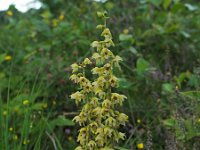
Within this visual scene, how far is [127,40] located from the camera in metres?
3.66

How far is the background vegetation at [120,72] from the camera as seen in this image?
2889mm

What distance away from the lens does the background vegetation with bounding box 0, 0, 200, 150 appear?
2.89 metres

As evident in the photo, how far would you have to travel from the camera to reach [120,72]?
325cm

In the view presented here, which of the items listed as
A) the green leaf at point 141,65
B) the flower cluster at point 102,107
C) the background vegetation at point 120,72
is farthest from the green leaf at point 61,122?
the flower cluster at point 102,107

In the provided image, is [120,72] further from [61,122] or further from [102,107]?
[102,107]

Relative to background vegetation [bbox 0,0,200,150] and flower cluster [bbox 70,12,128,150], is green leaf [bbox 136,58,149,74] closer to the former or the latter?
background vegetation [bbox 0,0,200,150]

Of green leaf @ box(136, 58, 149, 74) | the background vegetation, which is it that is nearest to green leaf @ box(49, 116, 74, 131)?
the background vegetation

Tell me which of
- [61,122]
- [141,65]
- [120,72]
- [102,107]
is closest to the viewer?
[102,107]

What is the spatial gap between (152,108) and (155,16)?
1555mm

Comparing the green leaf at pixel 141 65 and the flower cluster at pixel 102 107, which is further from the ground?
the green leaf at pixel 141 65

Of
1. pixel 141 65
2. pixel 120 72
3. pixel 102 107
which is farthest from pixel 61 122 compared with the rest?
pixel 102 107

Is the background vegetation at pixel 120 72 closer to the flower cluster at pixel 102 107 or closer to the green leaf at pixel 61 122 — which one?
the green leaf at pixel 61 122

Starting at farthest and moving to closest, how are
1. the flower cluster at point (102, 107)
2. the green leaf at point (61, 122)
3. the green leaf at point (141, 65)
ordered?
1. the green leaf at point (141, 65)
2. the green leaf at point (61, 122)
3. the flower cluster at point (102, 107)

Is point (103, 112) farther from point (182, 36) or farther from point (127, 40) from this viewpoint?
point (182, 36)
